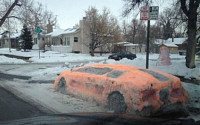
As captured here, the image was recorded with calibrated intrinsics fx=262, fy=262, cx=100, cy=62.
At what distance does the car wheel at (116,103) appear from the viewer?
7.14 metres

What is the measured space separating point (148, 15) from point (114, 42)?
123ft

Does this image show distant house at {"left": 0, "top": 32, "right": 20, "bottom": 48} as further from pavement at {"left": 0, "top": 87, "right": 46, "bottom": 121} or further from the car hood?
the car hood

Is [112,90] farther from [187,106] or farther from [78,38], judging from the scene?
[78,38]

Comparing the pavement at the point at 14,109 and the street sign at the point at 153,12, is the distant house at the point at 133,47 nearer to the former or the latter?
the street sign at the point at 153,12

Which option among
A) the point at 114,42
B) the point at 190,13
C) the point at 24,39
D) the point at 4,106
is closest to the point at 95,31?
the point at 114,42

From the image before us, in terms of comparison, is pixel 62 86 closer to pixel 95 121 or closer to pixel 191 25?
pixel 95 121

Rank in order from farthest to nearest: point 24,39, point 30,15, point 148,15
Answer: point 24,39
point 30,15
point 148,15

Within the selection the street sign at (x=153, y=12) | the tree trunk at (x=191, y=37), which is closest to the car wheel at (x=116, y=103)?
the street sign at (x=153, y=12)

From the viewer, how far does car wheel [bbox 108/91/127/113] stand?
714 centimetres

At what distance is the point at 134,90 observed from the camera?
6789 mm

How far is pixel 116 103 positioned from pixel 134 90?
837 mm

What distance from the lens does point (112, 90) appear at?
24.6 feet

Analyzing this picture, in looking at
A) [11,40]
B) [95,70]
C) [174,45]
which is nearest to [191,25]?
[95,70]

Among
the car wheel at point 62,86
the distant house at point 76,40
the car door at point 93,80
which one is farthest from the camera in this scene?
the distant house at point 76,40
